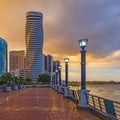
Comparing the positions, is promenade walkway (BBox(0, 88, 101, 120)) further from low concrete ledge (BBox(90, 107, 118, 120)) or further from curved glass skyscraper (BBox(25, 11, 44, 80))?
curved glass skyscraper (BBox(25, 11, 44, 80))

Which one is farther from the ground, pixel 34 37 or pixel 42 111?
pixel 34 37

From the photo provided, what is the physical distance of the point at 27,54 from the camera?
177500 millimetres

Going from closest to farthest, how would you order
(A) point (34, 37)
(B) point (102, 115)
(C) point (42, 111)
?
(B) point (102, 115)
(C) point (42, 111)
(A) point (34, 37)

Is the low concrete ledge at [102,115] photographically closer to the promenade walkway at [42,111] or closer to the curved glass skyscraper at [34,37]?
the promenade walkway at [42,111]

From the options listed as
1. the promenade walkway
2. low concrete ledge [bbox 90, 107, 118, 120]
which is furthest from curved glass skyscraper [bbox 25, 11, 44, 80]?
low concrete ledge [bbox 90, 107, 118, 120]

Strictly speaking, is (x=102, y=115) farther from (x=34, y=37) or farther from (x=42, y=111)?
(x=34, y=37)

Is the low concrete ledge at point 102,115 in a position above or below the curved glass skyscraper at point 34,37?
below

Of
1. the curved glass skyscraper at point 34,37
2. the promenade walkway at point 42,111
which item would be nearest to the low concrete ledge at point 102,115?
the promenade walkway at point 42,111

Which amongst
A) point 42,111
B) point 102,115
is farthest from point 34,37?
point 102,115

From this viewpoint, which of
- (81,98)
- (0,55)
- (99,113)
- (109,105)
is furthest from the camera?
(0,55)

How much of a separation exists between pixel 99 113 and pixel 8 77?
57.6 m

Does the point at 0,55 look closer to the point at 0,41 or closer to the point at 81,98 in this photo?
the point at 0,41

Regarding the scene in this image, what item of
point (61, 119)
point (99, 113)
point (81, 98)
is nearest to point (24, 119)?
point (61, 119)

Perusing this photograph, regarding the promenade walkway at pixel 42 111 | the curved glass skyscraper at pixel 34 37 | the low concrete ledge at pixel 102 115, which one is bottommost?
the promenade walkway at pixel 42 111
